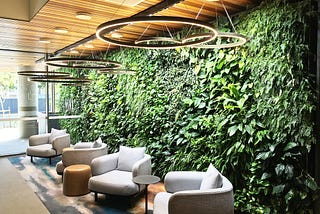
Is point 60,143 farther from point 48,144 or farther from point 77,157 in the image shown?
point 77,157

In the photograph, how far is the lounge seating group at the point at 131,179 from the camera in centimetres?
263

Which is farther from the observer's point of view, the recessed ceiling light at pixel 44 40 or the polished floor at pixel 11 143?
the polished floor at pixel 11 143

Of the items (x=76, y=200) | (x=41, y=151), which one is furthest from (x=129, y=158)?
(x=41, y=151)

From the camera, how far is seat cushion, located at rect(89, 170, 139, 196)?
3785 millimetres

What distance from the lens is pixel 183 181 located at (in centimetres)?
334

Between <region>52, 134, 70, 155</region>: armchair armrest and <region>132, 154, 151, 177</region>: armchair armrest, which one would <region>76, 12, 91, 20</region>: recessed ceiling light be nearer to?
<region>132, 154, 151, 177</region>: armchair armrest

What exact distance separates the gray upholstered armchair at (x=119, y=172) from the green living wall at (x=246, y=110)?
2.25ft

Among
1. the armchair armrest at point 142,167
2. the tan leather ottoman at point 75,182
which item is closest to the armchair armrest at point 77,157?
the tan leather ottoman at point 75,182

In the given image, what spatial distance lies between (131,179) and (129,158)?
0.54 metres

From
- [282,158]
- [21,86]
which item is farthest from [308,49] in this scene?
[21,86]

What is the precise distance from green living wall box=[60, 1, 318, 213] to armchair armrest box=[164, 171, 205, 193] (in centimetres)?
63

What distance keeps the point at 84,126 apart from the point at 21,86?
2.11 metres

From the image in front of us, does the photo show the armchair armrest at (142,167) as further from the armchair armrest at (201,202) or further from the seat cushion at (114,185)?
the armchair armrest at (201,202)

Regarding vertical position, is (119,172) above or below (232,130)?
below
